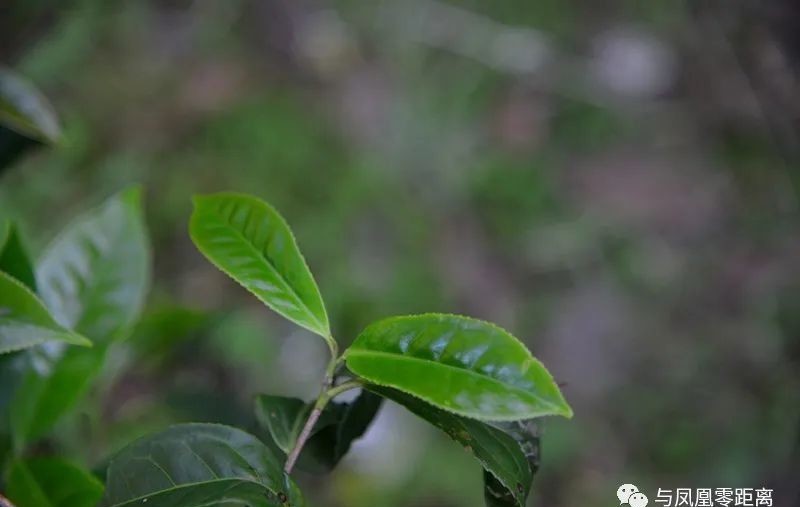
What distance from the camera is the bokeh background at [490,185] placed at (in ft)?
5.51

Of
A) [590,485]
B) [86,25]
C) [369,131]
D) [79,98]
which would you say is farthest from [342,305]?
[86,25]

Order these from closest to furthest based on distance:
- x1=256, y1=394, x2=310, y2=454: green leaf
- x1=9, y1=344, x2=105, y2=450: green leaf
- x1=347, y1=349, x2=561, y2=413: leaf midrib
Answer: x1=347, y1=349, x2=561, y2=413: leaf midrib
x1=256, y1=394, x2=310, y2=454: green leaf
x1=9, y1=344, x2=105, y2=450: green leaf

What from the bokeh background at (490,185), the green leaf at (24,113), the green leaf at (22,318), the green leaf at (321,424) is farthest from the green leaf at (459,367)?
the bokeh background at (490,185)

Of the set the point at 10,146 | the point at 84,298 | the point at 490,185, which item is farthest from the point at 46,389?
the point at 490,185

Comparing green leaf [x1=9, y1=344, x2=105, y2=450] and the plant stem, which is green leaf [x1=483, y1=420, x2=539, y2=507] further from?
green leaf [x1=9, y1=344, x2=105, y2=450]

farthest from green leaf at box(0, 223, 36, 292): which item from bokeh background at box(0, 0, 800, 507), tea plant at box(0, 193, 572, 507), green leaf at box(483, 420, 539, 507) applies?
bokeh background at box(0, 0, 800, 507)

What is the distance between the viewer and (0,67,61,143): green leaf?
2.26 feet

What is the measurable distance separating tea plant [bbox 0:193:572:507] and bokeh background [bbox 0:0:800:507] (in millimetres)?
998

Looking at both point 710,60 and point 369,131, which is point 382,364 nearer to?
point 369,131

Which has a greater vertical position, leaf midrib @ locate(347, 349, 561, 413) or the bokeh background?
leaf midrib @ locate(347, 349, 561, 413)

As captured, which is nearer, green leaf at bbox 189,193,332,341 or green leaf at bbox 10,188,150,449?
green leaf at bbox 189,193,332,341

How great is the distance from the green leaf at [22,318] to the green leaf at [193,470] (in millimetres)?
91

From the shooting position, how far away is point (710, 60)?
2.17 metres

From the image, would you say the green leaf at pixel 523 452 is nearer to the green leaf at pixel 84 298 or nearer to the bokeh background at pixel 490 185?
the green leaf at pixel 84 298
